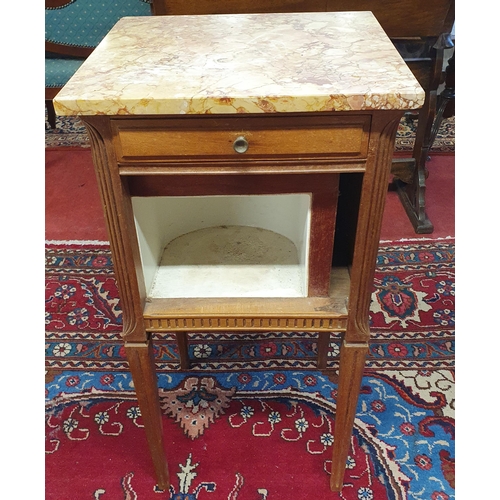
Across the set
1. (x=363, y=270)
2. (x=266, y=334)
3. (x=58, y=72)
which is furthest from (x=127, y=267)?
(x=58, y=72)

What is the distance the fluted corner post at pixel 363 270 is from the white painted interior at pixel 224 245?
0.11m

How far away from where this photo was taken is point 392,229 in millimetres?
1976

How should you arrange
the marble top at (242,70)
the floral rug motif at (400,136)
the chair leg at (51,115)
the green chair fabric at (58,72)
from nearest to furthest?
the marble top at (242,70) < the green chair fabric at (58,72) < the floral rug motif at (400,136) < the chair leg at (51,115)

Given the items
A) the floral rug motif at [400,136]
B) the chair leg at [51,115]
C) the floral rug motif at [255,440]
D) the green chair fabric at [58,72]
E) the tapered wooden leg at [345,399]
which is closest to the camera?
the tapered wooden leg at [345,399]

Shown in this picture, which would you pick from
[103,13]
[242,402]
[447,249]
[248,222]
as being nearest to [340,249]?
[248,222]

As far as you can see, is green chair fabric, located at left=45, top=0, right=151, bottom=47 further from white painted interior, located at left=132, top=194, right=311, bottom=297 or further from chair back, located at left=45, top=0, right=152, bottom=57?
white painted interior, located at left=132, top=194, right=311, bottom=297

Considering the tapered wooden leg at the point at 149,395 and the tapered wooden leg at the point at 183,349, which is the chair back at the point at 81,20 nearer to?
the tapered wooden leg at the point at 183,349

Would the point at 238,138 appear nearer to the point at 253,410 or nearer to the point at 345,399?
the point at 345,399

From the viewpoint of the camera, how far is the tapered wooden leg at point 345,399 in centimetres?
92

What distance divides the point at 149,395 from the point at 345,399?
15.3 inches

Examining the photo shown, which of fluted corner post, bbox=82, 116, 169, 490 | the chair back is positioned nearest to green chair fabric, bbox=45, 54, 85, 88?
the chair back

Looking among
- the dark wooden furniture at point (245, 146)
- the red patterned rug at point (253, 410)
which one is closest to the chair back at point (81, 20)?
the red patterned rug at point (253, 410)

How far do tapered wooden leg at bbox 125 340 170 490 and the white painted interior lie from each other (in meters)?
0.11

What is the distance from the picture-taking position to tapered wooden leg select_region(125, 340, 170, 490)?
3.03 feet
